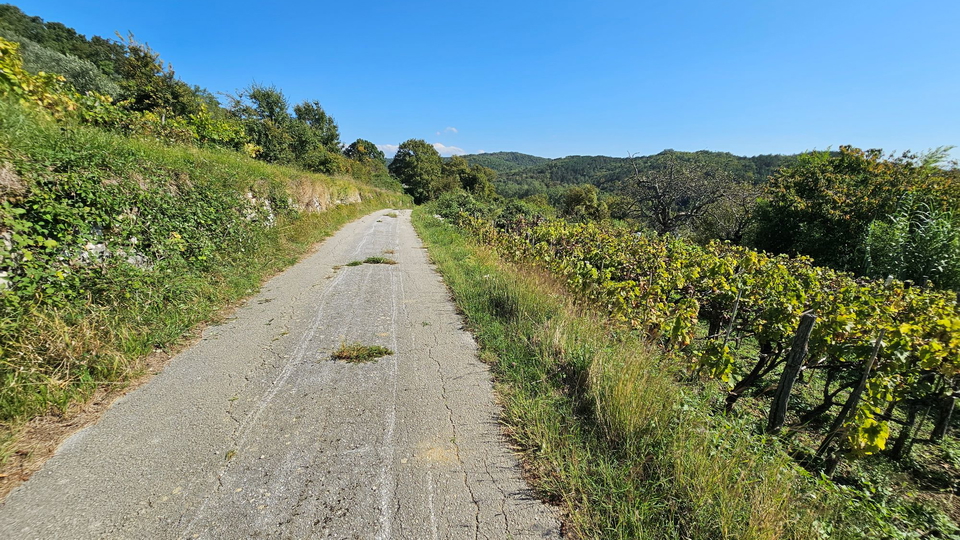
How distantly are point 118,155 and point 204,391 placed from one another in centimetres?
403

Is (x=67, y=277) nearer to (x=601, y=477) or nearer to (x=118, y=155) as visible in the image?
(x=118, y=155)

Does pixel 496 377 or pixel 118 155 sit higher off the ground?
pixel 118 155

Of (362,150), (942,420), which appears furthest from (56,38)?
(942,420)

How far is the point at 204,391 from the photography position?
3070mm

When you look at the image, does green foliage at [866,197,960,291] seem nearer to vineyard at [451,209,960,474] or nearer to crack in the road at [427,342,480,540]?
vineyard at [451,209,960,474]

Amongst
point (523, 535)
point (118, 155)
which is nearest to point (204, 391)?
point (523, 535)

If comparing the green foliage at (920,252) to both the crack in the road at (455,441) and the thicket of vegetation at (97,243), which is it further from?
the thicket of vegetation at (97,243)

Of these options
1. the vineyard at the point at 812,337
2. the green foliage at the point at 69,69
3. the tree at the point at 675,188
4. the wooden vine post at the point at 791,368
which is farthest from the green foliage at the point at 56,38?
the wooden vine post at the point at 791,368

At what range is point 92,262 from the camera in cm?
371

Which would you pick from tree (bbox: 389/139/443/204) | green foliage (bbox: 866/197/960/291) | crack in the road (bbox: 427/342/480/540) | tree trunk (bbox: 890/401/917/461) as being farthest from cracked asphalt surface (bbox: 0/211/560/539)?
tree (bbox: 389/139/443/204)

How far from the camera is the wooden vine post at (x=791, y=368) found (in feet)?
7.88

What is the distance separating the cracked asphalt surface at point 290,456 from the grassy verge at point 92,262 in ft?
1.35

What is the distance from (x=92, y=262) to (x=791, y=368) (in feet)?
22.2

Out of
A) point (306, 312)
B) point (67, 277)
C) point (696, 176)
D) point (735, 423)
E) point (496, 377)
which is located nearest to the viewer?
point (735, 423)
